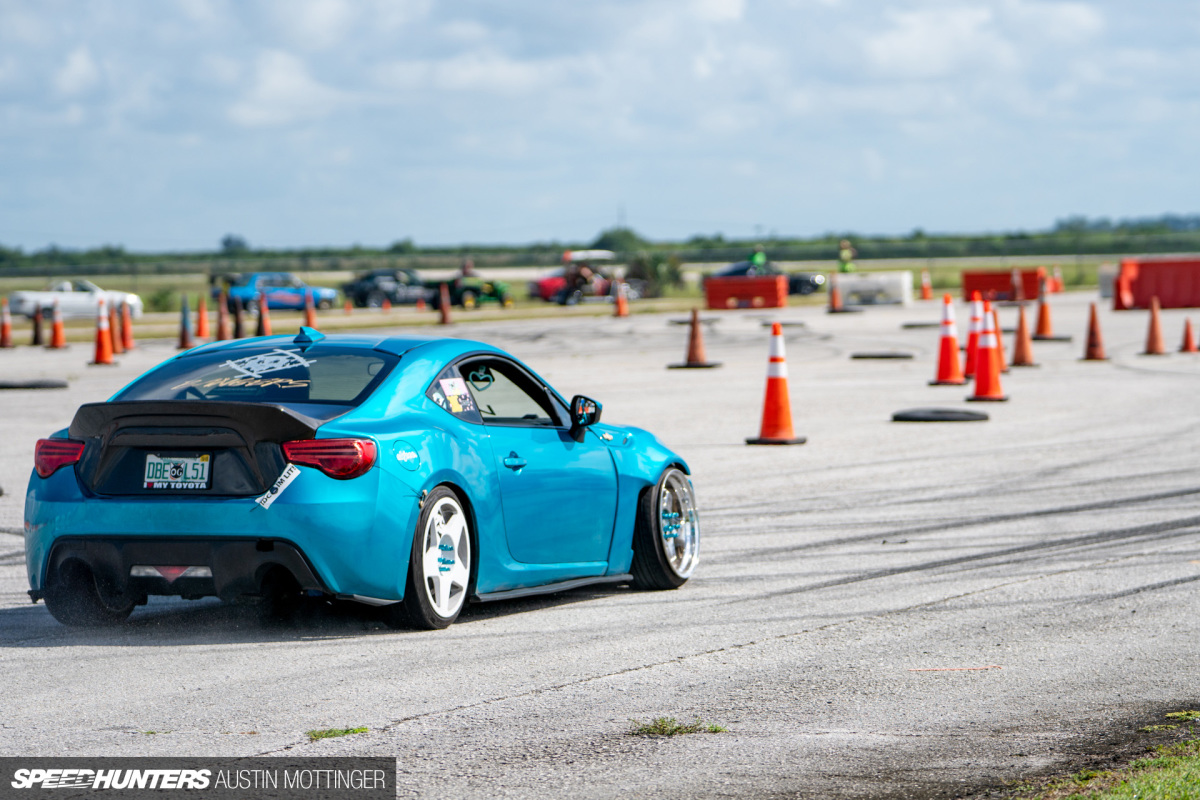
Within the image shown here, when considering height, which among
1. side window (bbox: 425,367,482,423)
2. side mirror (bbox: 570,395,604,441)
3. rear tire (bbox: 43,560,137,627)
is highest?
side window (bbox: 425,367,482,423)

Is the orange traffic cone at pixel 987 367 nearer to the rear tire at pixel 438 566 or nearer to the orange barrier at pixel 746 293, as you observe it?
the rear tire at pixel 438 566

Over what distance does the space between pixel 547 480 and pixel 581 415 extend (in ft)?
1.42

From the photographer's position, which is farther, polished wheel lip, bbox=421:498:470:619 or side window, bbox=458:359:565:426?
side window, bbox=458:359:565:426

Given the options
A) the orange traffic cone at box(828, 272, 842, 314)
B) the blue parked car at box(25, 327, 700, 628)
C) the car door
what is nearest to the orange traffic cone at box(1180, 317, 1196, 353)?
the orange traffic cone at box(828, 272, 842, 314)

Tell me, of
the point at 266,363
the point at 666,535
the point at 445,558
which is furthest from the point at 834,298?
the point at 445,558

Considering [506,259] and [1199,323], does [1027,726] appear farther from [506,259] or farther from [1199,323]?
[506,259]

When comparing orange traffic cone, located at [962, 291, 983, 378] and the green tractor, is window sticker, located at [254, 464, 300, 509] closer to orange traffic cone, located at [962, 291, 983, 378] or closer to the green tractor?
orange traffic cone, located at [962, 291, 983, 378]

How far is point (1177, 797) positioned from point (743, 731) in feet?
4.54

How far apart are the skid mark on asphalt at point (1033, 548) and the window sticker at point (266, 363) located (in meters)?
2.32

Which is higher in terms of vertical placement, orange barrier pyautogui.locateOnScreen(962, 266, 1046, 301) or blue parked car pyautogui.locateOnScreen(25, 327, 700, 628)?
orange barrier pyautogui.locateOnScreen(962, 266, 1046, 301)

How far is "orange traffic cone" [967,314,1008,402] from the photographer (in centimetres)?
1652

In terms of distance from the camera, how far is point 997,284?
4334cm

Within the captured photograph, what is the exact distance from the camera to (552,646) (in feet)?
20.7

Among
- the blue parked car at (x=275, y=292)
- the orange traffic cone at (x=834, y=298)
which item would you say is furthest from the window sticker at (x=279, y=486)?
the blue parked car at (x=275, y=292)
